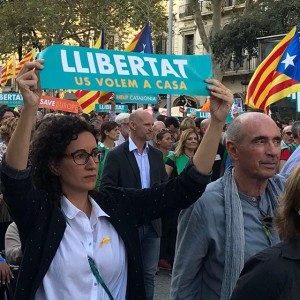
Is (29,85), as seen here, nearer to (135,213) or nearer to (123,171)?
(135,213)

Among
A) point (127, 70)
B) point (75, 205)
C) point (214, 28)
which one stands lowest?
point (75, 205)

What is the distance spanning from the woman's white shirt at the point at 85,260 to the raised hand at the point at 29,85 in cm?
46

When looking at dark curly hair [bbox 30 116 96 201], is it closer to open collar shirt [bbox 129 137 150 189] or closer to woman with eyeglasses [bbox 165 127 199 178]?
open collar shirt [bbox 129 137 150 189]

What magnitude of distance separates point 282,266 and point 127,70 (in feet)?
6.26

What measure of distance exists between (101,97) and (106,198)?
9.76m

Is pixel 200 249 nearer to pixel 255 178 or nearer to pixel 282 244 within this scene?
pixel 255 178

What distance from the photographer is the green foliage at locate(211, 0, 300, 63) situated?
2978cm

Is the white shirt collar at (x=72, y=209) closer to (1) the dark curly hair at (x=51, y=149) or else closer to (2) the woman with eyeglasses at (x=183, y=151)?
(1) the dark curly hair at (x=51, y=149)

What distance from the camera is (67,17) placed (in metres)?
33.6

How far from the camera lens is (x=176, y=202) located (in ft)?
9.66

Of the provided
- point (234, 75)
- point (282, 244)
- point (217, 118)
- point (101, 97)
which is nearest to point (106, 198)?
point (217, 118)

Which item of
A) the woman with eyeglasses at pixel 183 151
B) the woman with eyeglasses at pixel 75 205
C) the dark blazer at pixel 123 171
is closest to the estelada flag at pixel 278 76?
the woman with eyeglasses at pixel 183 151

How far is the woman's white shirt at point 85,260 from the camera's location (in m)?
2.59

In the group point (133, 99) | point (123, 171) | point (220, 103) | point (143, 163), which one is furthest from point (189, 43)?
point (220, 103)
